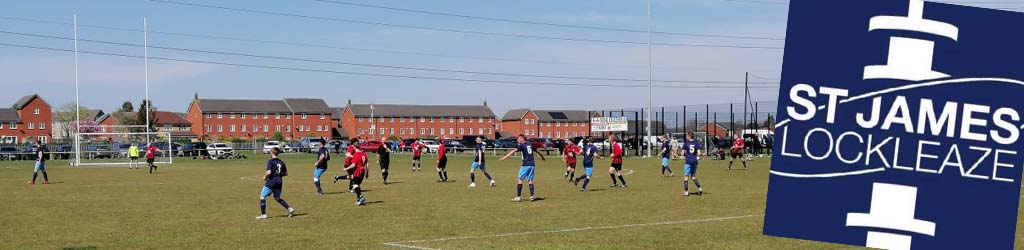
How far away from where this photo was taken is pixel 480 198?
86.9 ft

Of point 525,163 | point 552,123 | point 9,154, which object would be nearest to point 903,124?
point 525,163

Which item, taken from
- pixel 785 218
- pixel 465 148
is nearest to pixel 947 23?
pixel 785 218

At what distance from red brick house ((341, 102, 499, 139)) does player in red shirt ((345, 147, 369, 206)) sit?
137m

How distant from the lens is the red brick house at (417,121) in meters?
166

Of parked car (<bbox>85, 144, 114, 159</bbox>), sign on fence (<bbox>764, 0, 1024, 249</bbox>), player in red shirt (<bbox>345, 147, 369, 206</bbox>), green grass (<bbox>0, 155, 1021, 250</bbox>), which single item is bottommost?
parked car (<bbox>85, 144, 114, 159</bbox>)

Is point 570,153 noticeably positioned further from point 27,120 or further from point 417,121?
point 27,120

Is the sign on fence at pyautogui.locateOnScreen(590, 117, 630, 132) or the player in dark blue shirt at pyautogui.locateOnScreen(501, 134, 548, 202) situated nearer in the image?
the player in dark blue shirt at pyautogui.locateOnScreen(501, 134, 548, 202)

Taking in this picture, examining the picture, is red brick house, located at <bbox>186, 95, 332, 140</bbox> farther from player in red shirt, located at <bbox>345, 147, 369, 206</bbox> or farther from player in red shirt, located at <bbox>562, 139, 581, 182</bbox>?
player in red shirt, located at <bbox>345, 147, 369, 206</bbox>

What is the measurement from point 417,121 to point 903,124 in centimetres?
16545

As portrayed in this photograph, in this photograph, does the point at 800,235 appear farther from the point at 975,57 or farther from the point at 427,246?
the point at 427,246

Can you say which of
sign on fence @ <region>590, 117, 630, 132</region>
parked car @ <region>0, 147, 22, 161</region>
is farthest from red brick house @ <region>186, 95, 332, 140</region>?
sign on fence @ <region>590, 117, 630, 132</region>

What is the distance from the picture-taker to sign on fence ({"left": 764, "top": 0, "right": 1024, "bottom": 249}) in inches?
138

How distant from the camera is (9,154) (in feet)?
245

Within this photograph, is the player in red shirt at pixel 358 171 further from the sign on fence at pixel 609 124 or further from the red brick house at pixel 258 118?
the red brick house at pixel 258 118
